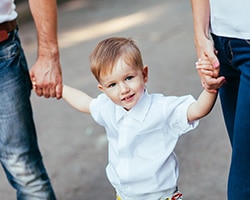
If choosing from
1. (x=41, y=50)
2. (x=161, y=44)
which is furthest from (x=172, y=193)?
(x=161, y=44)

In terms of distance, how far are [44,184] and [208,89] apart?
1.12 meters

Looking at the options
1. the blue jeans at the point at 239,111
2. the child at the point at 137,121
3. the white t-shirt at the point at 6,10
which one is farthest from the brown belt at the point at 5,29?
the blue jeans at the point at 239,111

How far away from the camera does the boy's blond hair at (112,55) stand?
2.28 metres

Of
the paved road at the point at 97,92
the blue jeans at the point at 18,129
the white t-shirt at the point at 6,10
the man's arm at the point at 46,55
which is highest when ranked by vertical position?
the white t-shirt at the point at 6,10

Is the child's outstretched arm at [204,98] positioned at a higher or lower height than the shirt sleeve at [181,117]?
higher

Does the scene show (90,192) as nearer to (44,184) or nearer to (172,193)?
(44,184)

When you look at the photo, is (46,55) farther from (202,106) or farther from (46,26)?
(202,106)

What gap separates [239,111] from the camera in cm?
207

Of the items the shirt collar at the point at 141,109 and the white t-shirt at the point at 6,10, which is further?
the white t-shirt at the point at 6,10

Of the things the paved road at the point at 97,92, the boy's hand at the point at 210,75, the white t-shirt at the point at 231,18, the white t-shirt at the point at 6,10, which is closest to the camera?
the white t-shirt at the point at 231,18

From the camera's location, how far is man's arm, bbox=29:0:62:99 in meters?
2.61

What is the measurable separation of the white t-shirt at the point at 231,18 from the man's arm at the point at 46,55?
765 mm

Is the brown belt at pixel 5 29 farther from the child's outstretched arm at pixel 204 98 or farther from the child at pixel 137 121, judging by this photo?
the child's outstretched arm at pixel 204 98

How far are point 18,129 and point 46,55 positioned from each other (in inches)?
14.7
